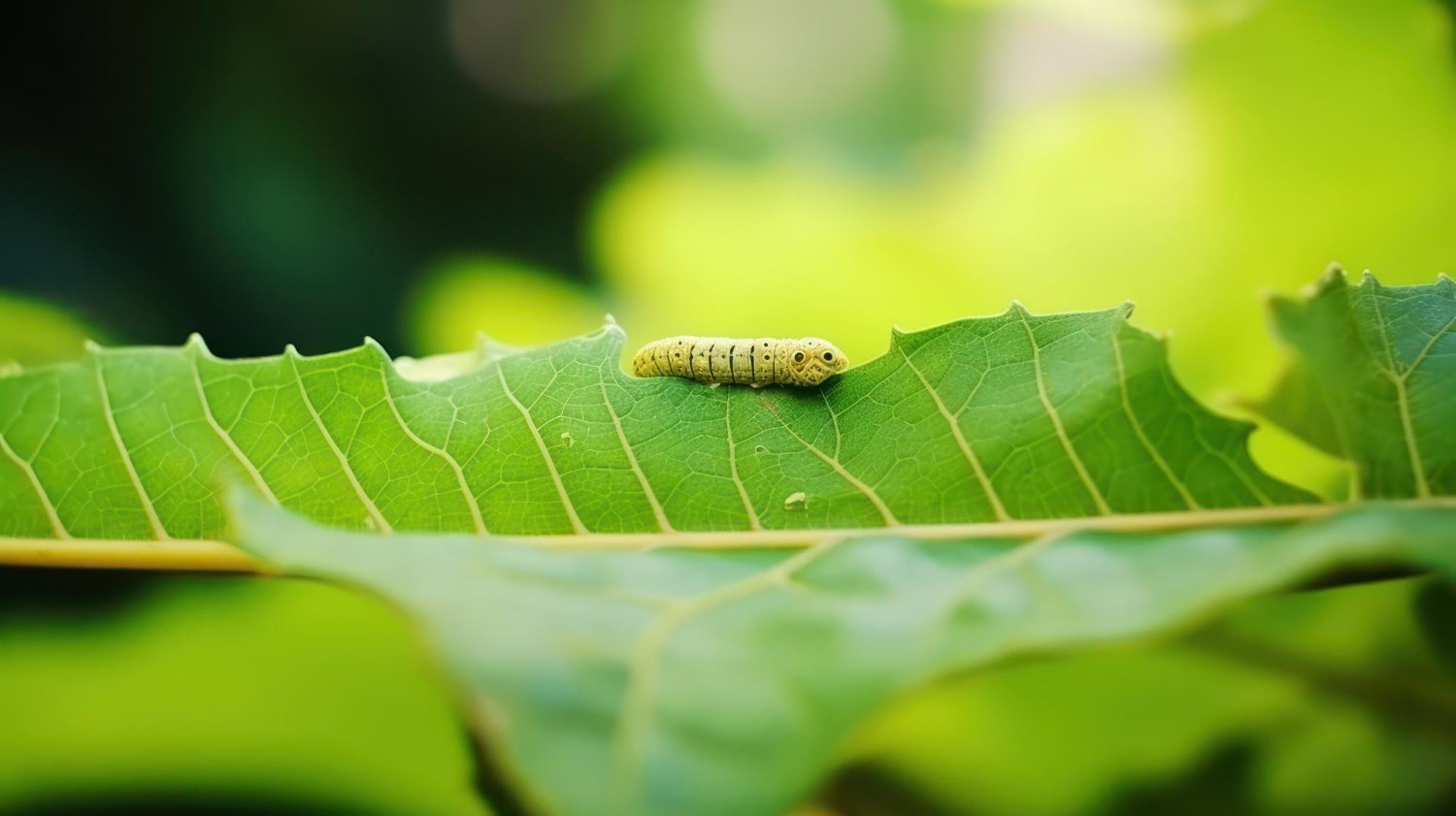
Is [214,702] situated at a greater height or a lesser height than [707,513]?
lesser

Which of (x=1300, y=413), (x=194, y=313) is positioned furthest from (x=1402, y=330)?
(x=194, y=313)

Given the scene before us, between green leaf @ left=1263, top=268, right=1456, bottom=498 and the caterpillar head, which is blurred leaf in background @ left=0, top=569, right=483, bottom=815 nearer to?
the caterpillar head

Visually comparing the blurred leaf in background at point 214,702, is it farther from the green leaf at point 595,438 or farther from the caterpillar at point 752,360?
the caterpillar at point 752,360

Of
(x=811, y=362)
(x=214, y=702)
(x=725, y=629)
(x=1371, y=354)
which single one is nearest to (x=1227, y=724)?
(x=1371, y=354)

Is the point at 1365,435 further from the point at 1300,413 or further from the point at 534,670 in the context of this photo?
the point at 534,670

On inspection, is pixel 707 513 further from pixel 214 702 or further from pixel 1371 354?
pixel 214 702
